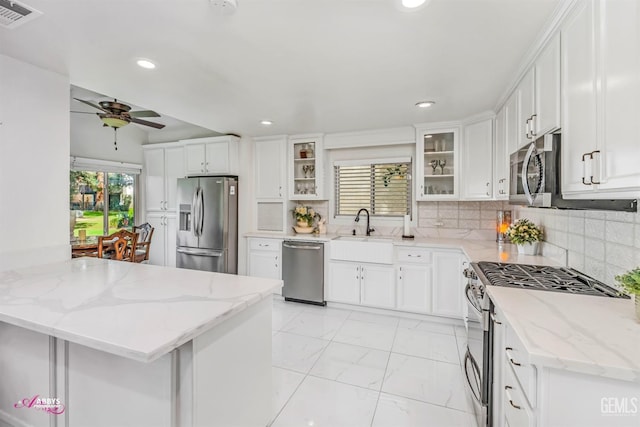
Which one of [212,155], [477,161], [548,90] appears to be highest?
[212,155]

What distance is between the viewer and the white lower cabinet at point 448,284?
3.15 metres

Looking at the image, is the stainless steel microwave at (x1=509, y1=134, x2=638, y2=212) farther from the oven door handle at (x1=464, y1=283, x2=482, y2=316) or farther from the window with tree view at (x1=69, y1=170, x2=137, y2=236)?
the window with tree view at (x1=69, y1=170, x2=137, y2=236)

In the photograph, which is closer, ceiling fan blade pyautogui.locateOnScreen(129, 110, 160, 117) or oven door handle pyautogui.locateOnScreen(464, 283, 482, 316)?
oven door handle pyautogui.locateOnScreen(464, 283, 482, 316)

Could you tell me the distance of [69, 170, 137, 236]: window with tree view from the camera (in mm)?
4336

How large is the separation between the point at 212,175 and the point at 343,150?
6.66ft

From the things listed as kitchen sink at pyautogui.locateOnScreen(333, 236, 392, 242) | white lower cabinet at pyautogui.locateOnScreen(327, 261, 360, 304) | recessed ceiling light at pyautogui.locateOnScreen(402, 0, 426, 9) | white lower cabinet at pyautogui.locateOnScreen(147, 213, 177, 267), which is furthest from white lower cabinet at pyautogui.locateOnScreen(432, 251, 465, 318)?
white lower cabinet at pyautogui.locateOnScreen(147, 213, 177, 267)

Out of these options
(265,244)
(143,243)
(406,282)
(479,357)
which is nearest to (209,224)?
(265,244)

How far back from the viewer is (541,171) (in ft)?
4.86

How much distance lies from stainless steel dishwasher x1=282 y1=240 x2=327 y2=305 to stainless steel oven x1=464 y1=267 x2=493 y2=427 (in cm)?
203

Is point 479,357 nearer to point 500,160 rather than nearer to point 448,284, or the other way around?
point 448,284

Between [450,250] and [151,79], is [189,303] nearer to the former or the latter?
[151,79]

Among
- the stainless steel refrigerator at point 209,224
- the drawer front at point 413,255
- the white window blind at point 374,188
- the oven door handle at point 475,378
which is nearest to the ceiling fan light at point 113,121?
the stainless steel refrigerator at point 209,224

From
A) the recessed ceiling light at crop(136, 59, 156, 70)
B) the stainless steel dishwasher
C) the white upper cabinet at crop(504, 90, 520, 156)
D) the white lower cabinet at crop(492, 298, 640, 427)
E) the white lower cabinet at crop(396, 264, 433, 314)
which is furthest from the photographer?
the stainless steel dishwasher

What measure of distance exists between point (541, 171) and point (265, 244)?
10.9 ft
